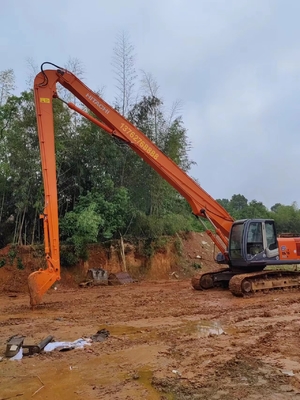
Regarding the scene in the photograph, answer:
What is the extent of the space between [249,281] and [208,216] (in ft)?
7.01

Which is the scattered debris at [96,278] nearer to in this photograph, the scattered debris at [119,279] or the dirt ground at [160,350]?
the scattered debris at [119,279]

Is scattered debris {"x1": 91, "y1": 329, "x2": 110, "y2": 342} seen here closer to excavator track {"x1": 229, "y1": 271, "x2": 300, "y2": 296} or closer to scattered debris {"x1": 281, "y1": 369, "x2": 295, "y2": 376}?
scattered debris {"x1": 281, "y1": 369, "x2": 295, "y2": 376}

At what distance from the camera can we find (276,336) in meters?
6.50

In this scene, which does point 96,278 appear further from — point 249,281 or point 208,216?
point 249,281

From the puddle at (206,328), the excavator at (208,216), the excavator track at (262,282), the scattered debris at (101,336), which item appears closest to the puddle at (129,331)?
the scattered debris at (101,336)

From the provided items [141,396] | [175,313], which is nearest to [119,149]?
[175,313]

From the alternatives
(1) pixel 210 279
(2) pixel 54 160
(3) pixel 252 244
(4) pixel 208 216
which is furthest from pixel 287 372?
(1) pixel 210 279

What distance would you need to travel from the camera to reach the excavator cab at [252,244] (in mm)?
11156

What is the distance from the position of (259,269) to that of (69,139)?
8.72 m

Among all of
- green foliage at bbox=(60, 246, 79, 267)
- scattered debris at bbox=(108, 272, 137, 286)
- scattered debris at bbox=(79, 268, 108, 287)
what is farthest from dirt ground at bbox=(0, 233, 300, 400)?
green foliage at bbox=(60, 246, 79, 267)

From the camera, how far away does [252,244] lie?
37.0 feet

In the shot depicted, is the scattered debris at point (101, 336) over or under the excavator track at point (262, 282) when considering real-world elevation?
under

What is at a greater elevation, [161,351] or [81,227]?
[81,227]

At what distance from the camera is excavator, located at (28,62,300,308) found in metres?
9.92
